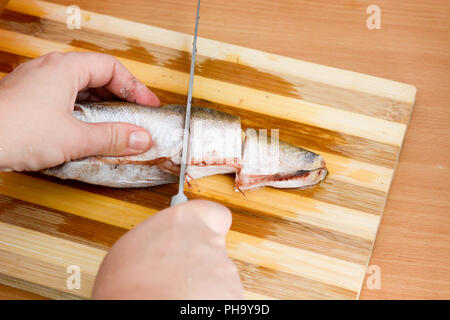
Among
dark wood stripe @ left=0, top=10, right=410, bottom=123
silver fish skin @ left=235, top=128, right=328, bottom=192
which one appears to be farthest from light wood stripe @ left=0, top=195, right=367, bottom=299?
dark wood stripe @ left=0, top=10, right=410, bottom=123

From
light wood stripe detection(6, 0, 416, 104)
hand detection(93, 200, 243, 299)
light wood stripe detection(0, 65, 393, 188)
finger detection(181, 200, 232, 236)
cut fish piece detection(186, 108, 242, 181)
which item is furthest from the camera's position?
light wood stripe detection(6, 0, 416, 104)

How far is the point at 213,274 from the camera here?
918 millimetres

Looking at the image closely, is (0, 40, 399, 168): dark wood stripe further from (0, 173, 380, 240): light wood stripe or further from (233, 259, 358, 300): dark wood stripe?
(233, 259, 358, 300): dark wood stripe

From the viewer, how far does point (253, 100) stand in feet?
5.36

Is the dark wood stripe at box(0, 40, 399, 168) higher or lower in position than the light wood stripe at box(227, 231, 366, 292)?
higher

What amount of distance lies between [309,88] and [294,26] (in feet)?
1.29

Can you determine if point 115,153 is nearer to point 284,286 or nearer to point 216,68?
point 216,68

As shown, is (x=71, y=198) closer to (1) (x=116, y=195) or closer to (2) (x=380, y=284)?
(1) (x=116, y=195)

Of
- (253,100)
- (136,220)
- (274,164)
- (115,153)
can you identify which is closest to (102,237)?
(136,220)

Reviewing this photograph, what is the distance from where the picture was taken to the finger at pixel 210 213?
1.05 meters

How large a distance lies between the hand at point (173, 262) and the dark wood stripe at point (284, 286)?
45 centimetres

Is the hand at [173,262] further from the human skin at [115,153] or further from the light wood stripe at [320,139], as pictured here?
the light wood stripe at [320,139]

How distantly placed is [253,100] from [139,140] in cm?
56

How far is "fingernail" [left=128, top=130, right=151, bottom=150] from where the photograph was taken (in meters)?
1.31
